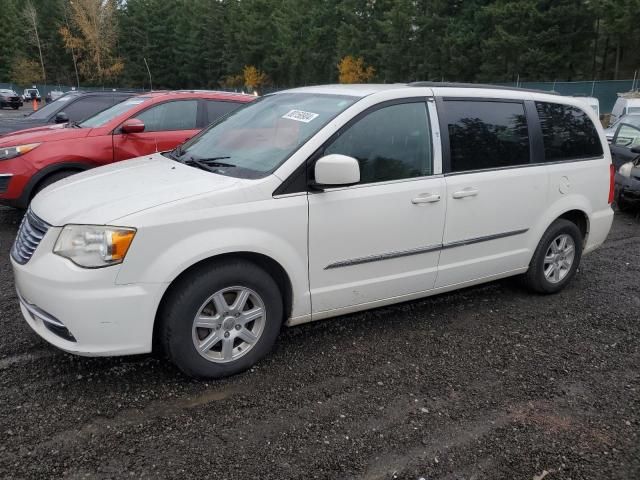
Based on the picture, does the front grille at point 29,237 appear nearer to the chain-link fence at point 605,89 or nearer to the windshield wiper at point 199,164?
the windshield wiper at point 199,164

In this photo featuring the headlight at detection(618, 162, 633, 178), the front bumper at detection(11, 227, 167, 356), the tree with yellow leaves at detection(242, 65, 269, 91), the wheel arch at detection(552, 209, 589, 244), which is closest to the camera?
the front bumper at detection(11, 227, 167, 356)

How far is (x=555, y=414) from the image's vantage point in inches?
123

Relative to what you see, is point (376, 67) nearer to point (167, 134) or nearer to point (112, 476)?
point (167, 134)

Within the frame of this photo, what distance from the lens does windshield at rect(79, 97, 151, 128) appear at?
276 inches

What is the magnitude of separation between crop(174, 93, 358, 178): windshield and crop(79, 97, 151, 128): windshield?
3202 millimetres

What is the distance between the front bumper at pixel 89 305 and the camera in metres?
2.88

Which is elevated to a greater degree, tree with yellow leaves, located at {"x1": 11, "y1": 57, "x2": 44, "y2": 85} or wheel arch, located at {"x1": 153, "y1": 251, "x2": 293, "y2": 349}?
tree with yellow leaves, located at {"x1": 11, "y1": 57, "x2": 44, "y2": 85}

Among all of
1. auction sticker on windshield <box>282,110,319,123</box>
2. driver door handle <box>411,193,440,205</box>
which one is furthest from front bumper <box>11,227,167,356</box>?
driver door handle <box>411,193,440,205</box>

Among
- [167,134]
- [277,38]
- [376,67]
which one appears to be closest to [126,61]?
[277,38]

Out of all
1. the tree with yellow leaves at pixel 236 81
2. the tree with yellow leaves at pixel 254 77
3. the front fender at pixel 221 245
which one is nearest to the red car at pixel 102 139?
the front fender at pixel 221 245

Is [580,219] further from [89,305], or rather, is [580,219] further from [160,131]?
[160,131]

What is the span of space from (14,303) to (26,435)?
197 centimetres

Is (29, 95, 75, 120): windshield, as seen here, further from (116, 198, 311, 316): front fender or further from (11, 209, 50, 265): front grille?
(116, 198, 311, 316): front fender

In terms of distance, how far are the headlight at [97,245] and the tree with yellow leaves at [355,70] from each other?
173 ft
